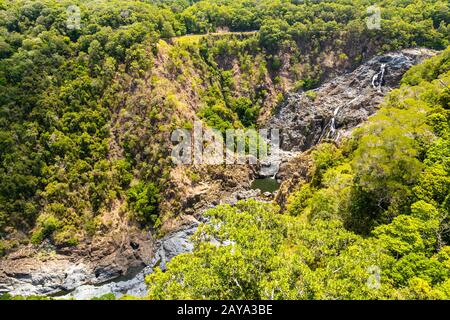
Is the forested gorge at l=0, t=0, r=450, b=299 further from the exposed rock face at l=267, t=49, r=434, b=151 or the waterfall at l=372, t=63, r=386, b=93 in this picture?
the waterfall at l=372, t=63, r=386, b=93

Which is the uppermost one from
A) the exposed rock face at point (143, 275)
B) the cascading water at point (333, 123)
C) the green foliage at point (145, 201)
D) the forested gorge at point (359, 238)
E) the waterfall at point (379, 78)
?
the forested gorge at point (359, 238)

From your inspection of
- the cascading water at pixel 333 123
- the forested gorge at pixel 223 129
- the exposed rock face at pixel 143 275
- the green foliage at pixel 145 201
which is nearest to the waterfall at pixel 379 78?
the forested gorge at pixel 223 129

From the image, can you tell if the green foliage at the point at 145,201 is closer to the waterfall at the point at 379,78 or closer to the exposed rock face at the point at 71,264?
the exposed rock face at the point at 71,264

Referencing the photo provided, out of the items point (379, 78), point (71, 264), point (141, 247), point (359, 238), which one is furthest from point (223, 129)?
point (359, 238)

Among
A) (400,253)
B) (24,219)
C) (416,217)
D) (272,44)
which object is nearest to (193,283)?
(400,253)

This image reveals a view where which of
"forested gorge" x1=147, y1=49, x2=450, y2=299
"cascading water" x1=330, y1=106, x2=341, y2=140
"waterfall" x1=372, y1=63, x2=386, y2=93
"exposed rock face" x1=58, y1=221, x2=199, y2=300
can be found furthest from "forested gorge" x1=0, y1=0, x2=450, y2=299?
"cascading water" x1=330, y1=106, x2=341, y2=140

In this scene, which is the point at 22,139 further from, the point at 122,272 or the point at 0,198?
the point at 122,272
